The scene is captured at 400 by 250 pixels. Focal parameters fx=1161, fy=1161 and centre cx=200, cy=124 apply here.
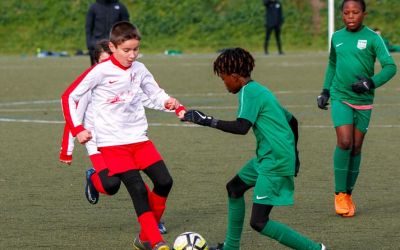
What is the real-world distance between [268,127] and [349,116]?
2.48 m

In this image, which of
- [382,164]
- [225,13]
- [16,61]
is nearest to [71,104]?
[382,164]

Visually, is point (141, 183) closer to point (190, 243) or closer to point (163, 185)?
→ point (163, 185)

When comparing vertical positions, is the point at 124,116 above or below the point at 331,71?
above

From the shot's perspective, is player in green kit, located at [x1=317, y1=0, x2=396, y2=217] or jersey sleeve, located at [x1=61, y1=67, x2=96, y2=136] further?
Result: player in green kit, located at [x1=317, y1=0, x2=396, y2=217]

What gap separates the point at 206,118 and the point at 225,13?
137 ft

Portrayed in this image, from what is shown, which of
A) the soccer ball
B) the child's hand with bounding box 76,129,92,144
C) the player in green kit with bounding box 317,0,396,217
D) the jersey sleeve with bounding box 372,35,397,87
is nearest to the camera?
the soccer ball

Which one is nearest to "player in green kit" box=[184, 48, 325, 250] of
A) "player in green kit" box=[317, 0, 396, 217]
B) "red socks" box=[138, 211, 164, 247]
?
"red socks" box=[138, 211, 164, 247]

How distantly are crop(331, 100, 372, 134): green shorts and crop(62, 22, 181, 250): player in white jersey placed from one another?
1.94m

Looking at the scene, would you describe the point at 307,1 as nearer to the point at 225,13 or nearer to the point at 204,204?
the point at 225,13

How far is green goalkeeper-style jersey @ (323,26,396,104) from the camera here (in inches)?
380

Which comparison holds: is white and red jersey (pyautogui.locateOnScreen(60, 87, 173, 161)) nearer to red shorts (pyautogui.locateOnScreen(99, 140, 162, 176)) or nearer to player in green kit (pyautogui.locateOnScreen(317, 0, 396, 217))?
red shorts (pyautogui.locateOnScreen(99, 140, 162, 176))

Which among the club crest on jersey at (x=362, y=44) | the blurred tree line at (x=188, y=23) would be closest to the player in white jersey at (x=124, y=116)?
the club crest on jersey at (x=362, y=44)

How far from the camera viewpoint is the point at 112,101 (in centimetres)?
831

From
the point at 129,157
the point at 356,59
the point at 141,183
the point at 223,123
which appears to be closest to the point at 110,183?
the point at 129,157
